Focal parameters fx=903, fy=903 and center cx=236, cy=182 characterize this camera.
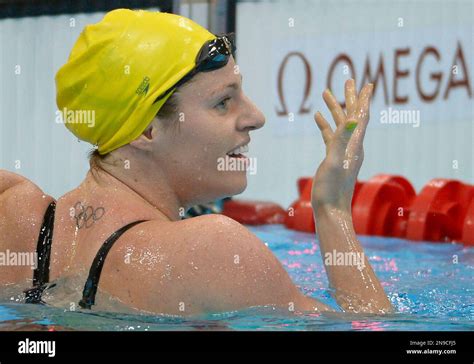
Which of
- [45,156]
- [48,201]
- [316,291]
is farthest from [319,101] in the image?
[48,201]

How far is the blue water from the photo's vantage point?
2.00 metres

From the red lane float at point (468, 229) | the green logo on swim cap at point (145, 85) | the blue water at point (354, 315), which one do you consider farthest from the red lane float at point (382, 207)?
the green logo on swim cap at point (145, 85)

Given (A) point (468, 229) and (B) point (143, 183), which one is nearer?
(B) point (143, 183)

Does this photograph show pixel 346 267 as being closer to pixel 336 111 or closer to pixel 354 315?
pixel 354 315

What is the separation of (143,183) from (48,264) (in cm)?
31

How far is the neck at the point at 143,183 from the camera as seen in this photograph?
7.46 ft

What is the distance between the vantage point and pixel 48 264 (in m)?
2.27

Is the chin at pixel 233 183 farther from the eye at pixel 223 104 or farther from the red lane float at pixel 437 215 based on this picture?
the red lane float at pixel 437 215

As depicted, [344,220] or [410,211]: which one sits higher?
[344,220]

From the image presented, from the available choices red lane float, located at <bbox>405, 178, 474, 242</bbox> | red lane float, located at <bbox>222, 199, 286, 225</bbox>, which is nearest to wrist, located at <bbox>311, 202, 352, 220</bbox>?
red lane float, located at <bbox>405, 178, 474, 242</bbox>

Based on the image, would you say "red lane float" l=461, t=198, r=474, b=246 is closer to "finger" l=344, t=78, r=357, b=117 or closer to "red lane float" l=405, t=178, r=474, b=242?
"red lane float" l=405, t=178, r=474, b=242

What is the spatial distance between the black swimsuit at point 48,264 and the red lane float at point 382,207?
3.71m

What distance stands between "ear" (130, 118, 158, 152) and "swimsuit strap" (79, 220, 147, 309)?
0.24 metres

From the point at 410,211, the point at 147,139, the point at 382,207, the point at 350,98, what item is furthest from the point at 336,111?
the point at 382,207
